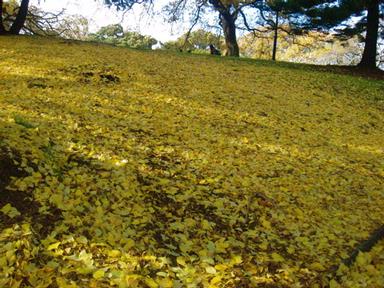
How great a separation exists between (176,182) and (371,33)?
15203 mm

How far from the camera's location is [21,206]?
3916 millimetres

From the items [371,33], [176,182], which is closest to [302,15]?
[371,33]

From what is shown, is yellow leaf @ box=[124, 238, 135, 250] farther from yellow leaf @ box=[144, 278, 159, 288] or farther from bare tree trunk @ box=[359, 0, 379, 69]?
bare tree trunk @ box=[359, 0, 379, 69]

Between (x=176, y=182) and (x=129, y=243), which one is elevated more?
(x=176, y=182)

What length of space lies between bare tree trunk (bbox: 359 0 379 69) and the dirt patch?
54.3 ft

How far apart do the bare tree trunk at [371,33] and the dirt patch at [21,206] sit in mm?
16544

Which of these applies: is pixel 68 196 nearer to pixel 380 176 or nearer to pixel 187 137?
pixel 187 137

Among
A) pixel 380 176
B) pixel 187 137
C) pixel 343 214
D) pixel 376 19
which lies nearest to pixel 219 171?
pixel 187 137

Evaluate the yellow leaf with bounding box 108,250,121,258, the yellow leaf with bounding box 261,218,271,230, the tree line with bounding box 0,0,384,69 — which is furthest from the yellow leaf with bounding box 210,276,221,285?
the tree line with bounding box 0,0,384,69

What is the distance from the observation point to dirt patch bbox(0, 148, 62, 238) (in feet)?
12.1

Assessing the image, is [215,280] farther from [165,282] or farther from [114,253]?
[114,253]

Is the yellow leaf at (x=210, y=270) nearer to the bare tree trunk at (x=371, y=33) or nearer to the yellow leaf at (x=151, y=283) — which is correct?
the yellow leaf at (x=151, y=283)

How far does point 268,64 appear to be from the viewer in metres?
17.2

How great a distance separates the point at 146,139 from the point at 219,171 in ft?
4.94
